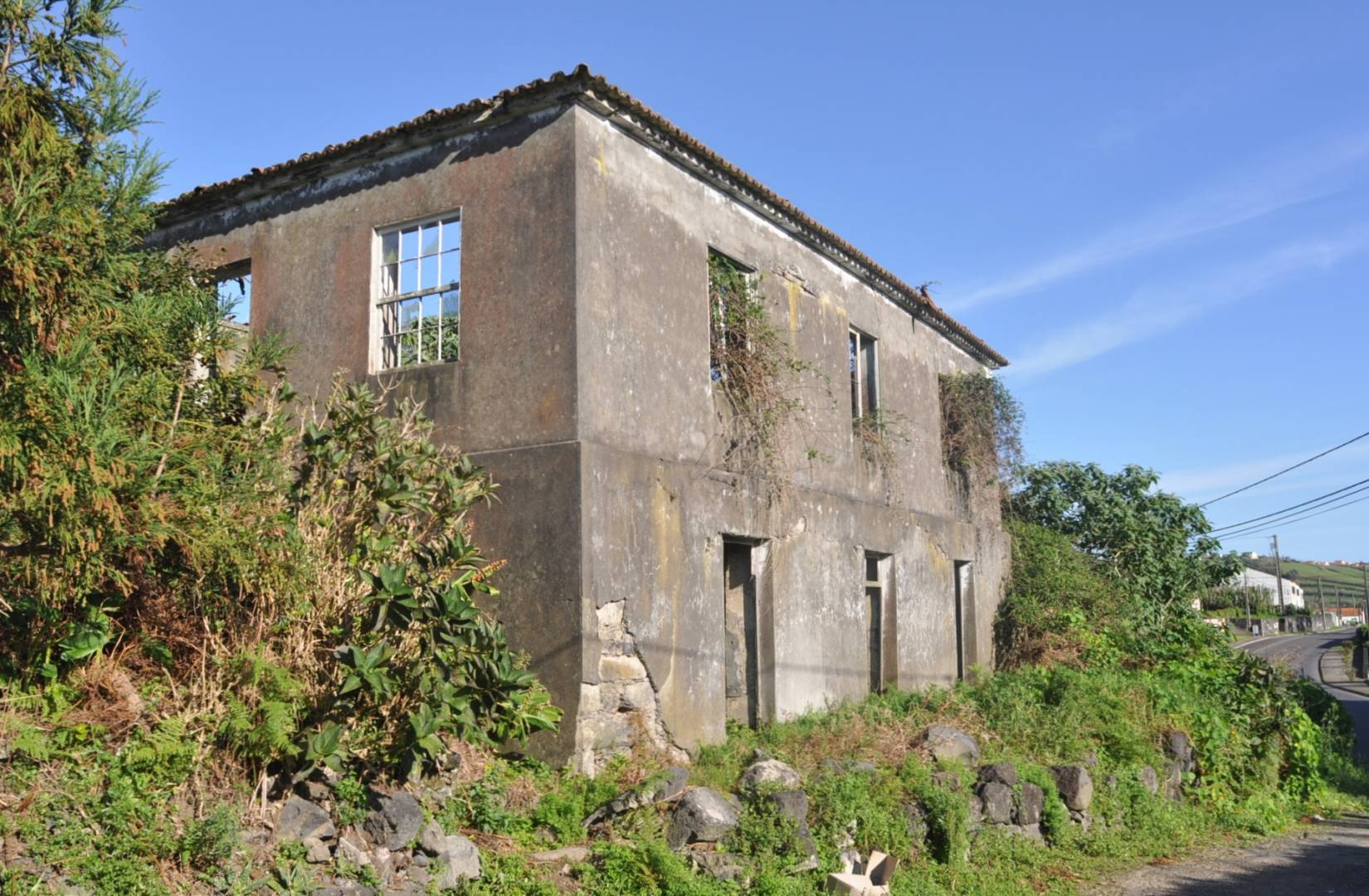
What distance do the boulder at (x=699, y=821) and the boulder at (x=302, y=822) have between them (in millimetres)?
2517

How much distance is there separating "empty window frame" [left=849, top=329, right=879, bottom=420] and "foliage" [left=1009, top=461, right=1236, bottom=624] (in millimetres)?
6357

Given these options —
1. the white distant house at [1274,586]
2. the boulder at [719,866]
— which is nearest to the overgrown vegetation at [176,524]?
the boulder at [719,866]

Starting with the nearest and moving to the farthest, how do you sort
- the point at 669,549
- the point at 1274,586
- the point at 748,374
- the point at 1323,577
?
the point at 669,549, the point at 748,374, the point at 1274,586, the point at 1323,577

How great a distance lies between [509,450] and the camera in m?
10.0

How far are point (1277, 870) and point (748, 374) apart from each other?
7.03m

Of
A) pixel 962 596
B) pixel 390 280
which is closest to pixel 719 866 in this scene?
pixel 390 280

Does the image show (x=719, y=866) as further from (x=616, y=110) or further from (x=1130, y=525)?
(x=1130, y=525)

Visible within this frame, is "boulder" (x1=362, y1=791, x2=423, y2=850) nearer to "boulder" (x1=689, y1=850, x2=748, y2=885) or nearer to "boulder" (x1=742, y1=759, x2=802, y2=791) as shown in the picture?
"boulder" (x1=689, y1=850, x2=748, y2=885)

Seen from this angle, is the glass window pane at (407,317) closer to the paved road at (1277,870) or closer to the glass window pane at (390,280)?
the glass window pane at (390,280)

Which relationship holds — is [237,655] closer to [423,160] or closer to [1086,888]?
[423,160]

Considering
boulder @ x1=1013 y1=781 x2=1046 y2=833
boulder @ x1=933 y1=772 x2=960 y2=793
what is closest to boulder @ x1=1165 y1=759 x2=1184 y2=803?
boulder @ x1=1013 y1=781 x2=1046 y2=833

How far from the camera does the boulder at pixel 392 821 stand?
23.7 ft

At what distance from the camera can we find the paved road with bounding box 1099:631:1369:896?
396 inches

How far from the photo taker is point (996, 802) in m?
10.6
